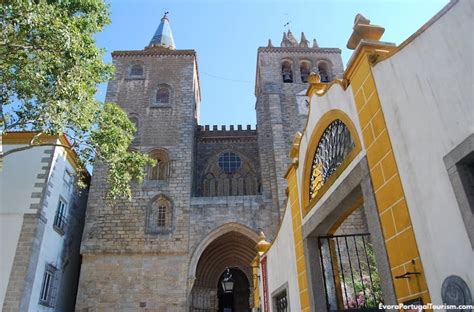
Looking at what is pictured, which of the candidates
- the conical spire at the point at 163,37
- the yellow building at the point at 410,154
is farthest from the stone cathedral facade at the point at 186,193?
the yellow building at the point at 410,154

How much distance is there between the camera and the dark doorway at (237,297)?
21580 millimetres

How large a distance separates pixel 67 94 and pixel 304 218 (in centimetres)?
599

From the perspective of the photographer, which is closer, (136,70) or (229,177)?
(229,177)

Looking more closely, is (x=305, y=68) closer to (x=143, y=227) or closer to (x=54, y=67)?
(x=143, y=227)

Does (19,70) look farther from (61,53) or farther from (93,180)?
(93,180)

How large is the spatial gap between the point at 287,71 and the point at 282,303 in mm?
15884

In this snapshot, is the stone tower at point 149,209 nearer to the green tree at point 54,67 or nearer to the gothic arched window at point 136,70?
the gothic arched window at point 136,70

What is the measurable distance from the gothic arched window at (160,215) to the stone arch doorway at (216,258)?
66.4 inches

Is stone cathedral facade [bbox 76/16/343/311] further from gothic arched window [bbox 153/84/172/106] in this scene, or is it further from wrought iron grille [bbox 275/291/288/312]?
wrought iron grille [bbox 275/291/288/312]

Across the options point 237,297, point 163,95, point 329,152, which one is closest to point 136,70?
point 163,95

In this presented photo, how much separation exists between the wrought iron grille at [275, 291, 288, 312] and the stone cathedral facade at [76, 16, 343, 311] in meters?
7.21

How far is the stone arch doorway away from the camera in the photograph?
49.3 feet

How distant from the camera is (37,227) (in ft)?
38.4

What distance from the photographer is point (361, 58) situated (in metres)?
3.60
